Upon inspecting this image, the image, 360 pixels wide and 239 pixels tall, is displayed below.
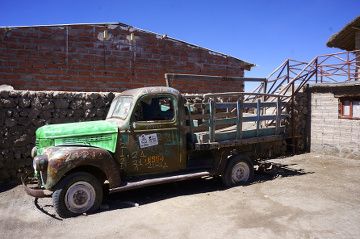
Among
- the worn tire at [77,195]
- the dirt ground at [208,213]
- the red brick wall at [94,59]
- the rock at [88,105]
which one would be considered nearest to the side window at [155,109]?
the worn tire at [77,195]

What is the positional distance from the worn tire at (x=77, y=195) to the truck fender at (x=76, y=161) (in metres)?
0.16

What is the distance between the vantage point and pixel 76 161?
593 cm

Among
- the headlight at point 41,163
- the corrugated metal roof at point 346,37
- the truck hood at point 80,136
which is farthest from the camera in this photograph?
the corrugated metal roof at point 346,37

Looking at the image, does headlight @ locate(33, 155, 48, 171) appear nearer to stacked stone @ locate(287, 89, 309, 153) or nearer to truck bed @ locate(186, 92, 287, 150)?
truck bed @ locate(186, 92, 287, 150)

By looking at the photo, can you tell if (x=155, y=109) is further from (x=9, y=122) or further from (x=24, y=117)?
(x=9, y=122)

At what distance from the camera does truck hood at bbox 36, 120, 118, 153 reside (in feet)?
20.7

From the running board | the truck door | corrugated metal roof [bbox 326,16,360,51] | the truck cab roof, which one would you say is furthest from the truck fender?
corrugated metal roof [bbox 326,16,360,51]

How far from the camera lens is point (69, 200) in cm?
602

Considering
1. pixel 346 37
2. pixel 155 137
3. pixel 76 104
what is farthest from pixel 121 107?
pixel 346 37

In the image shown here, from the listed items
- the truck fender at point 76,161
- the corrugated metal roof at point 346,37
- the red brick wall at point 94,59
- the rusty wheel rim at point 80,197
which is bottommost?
the rusty wheel rim at point 80,197

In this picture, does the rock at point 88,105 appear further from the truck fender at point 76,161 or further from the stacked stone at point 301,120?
the stacked stone at point 301,120

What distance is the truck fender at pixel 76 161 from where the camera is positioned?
19.2 feet

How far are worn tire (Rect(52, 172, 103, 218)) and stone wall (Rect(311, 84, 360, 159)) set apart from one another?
29.5 feet

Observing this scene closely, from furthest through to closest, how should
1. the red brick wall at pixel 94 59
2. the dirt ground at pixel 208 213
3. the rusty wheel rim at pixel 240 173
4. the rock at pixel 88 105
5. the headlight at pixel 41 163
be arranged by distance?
the red brick wall at pixel 94 59, the rock at pixel 88 105, the rusty wheel rim at pixel 240 173, the headlight at pixel 41 163, the dirt ground at pixel 208 213
